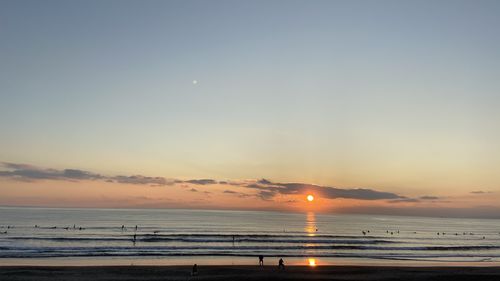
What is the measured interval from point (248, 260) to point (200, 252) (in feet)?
33.6

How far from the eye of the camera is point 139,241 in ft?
239

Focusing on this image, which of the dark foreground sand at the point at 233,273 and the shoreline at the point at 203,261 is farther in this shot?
the shoreline at the point at 203,261

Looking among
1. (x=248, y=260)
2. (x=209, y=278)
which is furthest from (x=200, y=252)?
(x=209, y=278)

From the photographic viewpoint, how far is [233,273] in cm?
3906

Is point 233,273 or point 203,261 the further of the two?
point 203,261

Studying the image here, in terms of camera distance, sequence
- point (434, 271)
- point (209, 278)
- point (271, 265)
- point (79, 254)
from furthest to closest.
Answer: point (79, 254)
point (271, 265)
point (434, 271)
point (209, 278)

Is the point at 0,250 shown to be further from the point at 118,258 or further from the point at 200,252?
the point at 200,252

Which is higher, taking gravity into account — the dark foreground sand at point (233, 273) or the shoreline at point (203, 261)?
the dark foreground sand at point (233, 273)

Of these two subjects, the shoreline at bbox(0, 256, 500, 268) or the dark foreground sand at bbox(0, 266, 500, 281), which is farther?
the shoreline at bbox(0, 256, 500, 268)

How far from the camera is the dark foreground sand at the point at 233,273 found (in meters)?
36.6

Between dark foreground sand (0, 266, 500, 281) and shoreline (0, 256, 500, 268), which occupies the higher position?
dark foreground sand (0, 266, 500, 281)

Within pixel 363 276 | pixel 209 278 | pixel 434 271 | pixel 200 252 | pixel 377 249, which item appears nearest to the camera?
pixel 209 278

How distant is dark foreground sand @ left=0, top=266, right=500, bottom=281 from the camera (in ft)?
120

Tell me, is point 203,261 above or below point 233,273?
below
